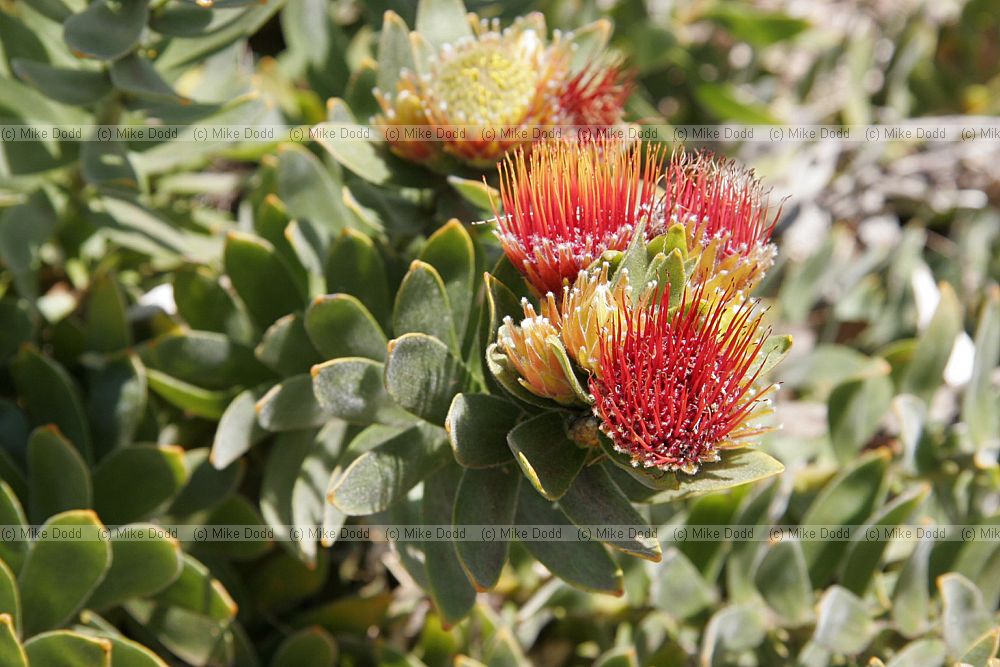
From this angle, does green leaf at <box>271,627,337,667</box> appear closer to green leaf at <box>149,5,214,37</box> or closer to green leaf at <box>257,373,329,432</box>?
green leaf at <box>257,373,329,432</box>

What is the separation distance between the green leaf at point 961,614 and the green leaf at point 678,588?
0.33 m

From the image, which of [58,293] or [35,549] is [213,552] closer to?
[35,549]

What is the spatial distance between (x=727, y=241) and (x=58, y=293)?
1.30 m

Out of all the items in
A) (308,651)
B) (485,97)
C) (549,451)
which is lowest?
(308,651)

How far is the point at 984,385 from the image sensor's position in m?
1.55

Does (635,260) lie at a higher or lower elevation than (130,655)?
higher

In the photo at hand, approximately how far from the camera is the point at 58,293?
1789 millimetres

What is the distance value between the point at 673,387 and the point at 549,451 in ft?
0.55

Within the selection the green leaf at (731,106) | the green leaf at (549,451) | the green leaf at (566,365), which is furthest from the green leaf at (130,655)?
the green leaf at (731,106)

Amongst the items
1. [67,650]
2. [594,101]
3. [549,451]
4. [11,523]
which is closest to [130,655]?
[67,650]

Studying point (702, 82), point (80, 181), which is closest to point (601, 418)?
point (80, 181)

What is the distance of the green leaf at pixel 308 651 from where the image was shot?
1403mm

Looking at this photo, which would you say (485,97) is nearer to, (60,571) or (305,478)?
(305,478)

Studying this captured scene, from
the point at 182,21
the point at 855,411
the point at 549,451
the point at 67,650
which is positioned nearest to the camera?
the point at 549,451
